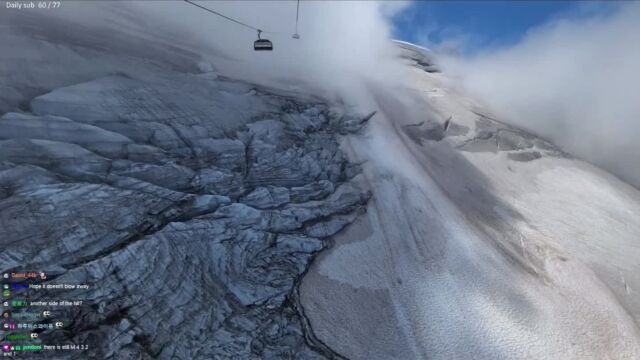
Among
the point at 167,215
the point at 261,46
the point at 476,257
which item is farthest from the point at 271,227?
the point at 261,46

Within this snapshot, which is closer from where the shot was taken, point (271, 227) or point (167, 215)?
point (167, 215)

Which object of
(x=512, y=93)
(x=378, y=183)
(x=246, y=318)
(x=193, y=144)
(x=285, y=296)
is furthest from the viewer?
(x=512, y=93)

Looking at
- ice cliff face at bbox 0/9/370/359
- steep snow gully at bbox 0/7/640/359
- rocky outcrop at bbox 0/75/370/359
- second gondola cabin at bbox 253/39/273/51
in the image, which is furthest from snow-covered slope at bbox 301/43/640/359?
second gondola cabin at bbox 253/39/273/51

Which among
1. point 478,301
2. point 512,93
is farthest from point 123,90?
point 512,93

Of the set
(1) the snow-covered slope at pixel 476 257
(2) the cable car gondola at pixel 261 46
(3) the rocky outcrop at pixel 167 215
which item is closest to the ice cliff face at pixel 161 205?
(3) the rocky outcrop at pixel 167 215

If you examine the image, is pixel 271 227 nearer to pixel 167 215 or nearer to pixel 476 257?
pixel 167 215

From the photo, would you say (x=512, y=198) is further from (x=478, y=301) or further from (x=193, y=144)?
(x=193, y=144)
